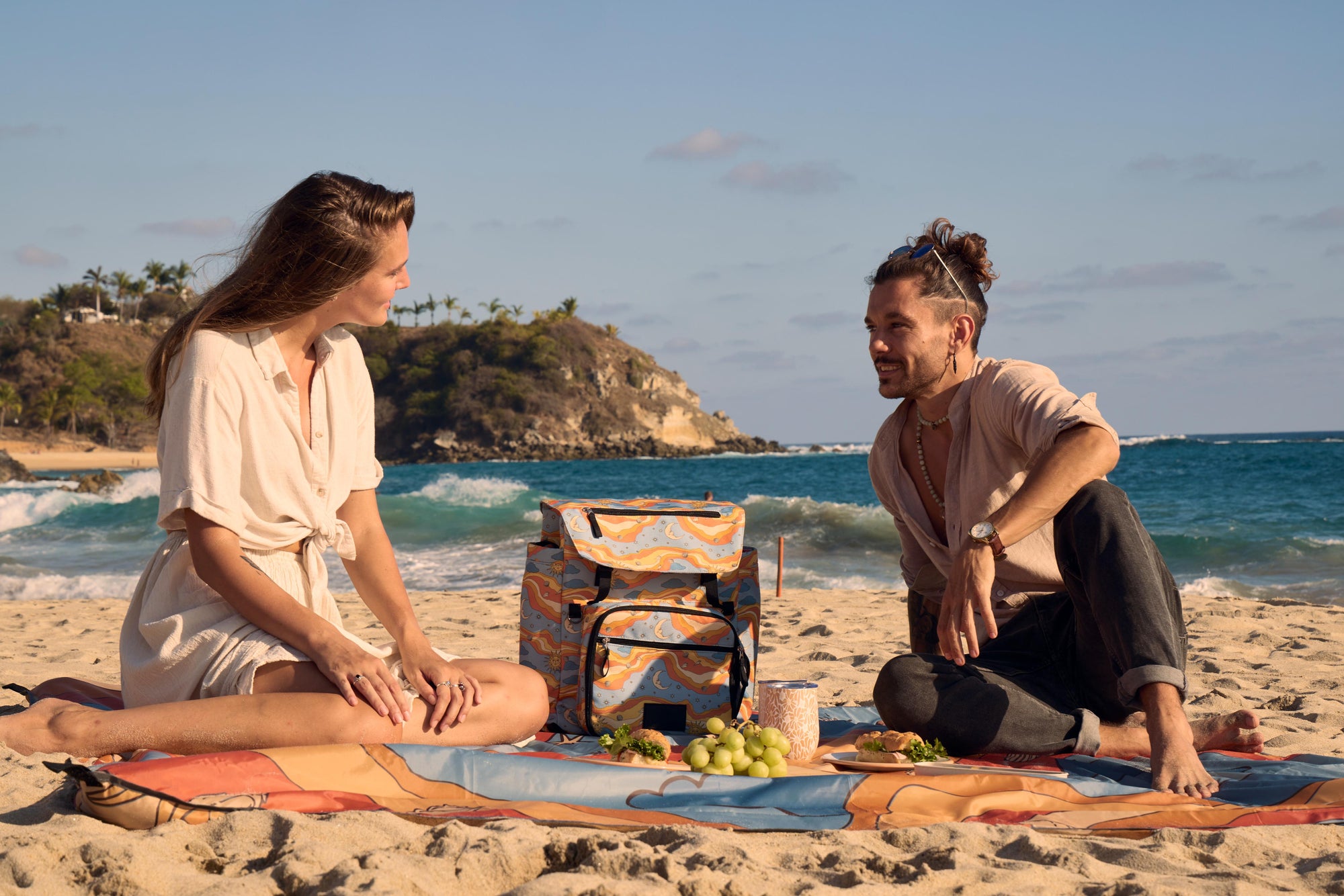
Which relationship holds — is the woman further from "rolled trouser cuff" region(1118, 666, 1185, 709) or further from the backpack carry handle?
"rolled trouser cuff" region(1118, 666, 1185, 709)

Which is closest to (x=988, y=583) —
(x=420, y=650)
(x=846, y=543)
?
(x=420, y=650)

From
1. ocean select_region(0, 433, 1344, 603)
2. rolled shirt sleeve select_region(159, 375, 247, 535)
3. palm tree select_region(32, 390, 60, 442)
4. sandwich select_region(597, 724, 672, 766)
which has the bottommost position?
ocean select_region(0, 433, 1344, 603)

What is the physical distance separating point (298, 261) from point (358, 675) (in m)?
1.08

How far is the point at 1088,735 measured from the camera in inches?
116

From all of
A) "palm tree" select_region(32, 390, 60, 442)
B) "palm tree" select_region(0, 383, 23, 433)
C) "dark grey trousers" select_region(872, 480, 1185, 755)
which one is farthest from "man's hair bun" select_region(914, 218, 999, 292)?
"palm tree" select_region(0, 383, 23, 433)

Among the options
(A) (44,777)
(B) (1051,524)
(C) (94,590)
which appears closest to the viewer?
(A) (44,777)

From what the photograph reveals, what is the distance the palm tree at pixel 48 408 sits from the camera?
2283 inches

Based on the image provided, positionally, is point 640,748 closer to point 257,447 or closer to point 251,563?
point 251,563

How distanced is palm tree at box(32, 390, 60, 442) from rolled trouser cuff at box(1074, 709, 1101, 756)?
217ft

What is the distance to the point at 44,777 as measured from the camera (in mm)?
2441

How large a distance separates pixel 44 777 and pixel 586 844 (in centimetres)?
139

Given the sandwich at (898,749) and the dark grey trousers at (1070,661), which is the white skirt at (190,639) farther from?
the dark grey trousers at (1070,661)

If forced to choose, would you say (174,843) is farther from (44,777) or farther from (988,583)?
(988,583)

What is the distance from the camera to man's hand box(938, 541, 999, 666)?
2.64 meters
